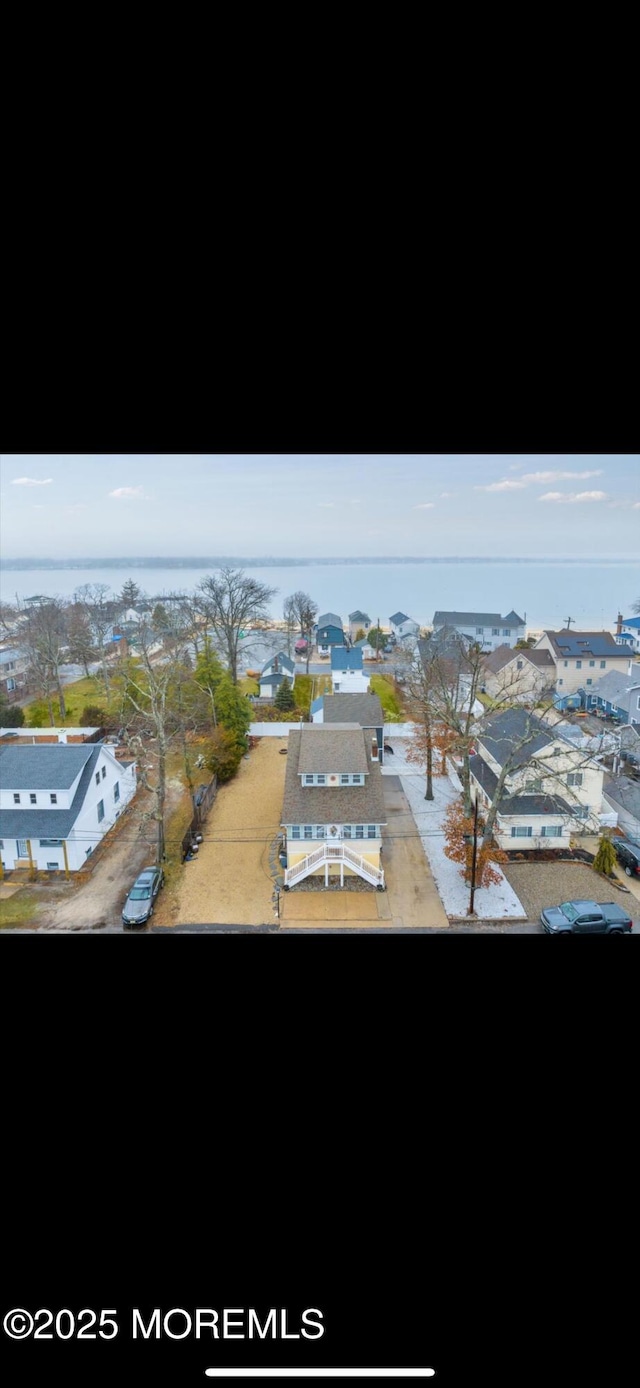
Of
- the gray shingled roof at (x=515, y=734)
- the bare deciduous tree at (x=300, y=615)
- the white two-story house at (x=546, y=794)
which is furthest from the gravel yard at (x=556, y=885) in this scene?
the bare deciduous tree at (x=300, y=615)

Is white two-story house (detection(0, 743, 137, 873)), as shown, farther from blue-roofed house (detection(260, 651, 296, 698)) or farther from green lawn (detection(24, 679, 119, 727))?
blue-roofed house (detection(260, 651, 296, 698))

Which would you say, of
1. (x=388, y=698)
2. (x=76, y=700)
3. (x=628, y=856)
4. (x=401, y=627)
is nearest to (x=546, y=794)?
(x=628, y=856)

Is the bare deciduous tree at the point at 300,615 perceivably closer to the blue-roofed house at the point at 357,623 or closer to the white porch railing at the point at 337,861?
the blue-roofed house at the point at 357,623
